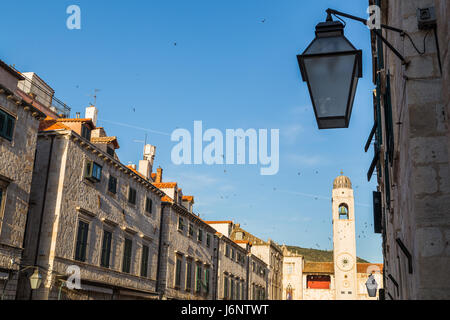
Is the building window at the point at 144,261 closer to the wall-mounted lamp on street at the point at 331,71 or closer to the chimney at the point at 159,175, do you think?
the chimney at the point at 159,175

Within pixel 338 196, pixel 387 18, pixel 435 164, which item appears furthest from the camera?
pixel 338 196

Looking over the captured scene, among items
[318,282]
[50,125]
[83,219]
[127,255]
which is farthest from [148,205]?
[318,282]

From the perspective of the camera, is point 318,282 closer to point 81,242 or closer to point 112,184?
point 112,184

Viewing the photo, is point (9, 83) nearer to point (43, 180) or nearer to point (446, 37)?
point (43, 180)

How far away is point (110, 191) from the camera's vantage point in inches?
939

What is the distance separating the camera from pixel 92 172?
21.8 metres

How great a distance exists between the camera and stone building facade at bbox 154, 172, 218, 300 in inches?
1191

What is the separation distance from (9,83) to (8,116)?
3.06 meters

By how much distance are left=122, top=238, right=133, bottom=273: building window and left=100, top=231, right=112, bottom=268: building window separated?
174cm

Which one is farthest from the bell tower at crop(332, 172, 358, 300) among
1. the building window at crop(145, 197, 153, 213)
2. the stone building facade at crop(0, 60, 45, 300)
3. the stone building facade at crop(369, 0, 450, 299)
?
the stone building facade at crop(369, 0, 450, 299)

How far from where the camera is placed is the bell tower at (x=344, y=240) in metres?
68.6

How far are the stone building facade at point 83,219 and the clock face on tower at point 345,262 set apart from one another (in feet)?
156
